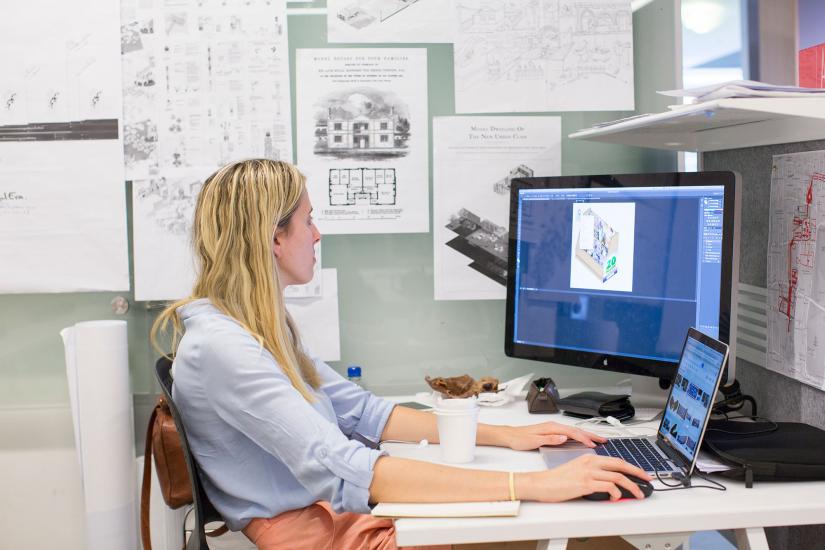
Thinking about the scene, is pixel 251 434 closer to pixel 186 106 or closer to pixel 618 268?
pixel 618 268

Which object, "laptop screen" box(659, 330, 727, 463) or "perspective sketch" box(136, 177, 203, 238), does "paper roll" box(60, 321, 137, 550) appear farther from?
"laptop screen" box(659, 330, 727, 463)

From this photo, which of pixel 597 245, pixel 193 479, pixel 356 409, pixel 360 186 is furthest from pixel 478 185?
pixel 193 479

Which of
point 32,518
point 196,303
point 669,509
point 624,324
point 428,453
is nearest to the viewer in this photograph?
point 669,509

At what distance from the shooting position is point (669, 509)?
114 cm

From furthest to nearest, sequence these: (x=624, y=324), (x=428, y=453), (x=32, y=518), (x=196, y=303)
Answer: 1. (x=32, y=518)
2. (x=624, y=324)
3. (x=428, y=453)
4. (x=196, y=303)

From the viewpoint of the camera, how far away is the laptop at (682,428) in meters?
Answer: 1.25

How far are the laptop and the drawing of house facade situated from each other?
896mm

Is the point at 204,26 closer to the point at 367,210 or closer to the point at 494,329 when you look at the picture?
the point at 367,210

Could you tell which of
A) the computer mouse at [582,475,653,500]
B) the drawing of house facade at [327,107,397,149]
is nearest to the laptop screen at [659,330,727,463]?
the computer mouse at [582,475,653,500]

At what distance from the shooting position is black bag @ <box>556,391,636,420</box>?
1.67m

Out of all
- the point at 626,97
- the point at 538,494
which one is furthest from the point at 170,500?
the point at 626,97

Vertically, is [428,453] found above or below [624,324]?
below

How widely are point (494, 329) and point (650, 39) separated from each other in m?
0.80

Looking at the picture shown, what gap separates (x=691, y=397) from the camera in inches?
52.5
